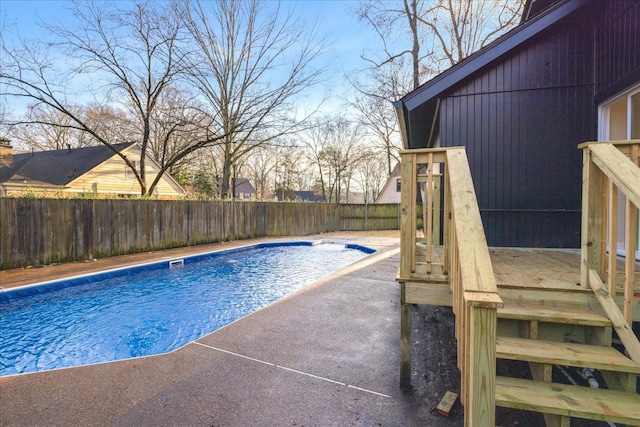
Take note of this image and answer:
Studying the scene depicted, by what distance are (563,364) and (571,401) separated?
24 cm

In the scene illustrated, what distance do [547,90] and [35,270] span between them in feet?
33.3

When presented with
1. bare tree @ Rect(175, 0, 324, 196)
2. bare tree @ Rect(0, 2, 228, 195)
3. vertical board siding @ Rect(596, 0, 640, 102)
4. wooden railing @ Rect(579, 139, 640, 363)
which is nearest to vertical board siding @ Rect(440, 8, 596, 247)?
vertical board siding @ Rect(596, 0, 640, 102)

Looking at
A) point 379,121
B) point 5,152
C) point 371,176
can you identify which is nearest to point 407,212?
point 379,121

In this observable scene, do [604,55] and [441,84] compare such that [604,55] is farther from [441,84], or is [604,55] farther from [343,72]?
[343,72]

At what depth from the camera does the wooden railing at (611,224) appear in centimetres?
199

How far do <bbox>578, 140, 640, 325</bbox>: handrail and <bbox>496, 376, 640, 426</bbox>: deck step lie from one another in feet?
1.97

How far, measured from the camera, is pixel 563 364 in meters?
1.94

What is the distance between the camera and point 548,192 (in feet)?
15.1

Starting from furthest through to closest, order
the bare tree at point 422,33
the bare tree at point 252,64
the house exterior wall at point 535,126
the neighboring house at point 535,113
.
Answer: the bare tree at point 252,64 < the bare tree at point 422,33 < the house exterior wall at point 535,126 < the neighboring house at point 535,113

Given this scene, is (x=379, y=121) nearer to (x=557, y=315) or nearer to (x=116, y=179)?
(x=116, y=179)

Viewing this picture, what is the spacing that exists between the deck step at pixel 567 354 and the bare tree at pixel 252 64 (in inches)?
550

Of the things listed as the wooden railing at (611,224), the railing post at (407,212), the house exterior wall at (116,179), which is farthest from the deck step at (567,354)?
the house exterior wall at (116,179)

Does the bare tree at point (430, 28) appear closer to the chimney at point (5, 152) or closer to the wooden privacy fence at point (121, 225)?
the wooden privacy fence at point (121, 225)

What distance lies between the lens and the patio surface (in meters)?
2.25
